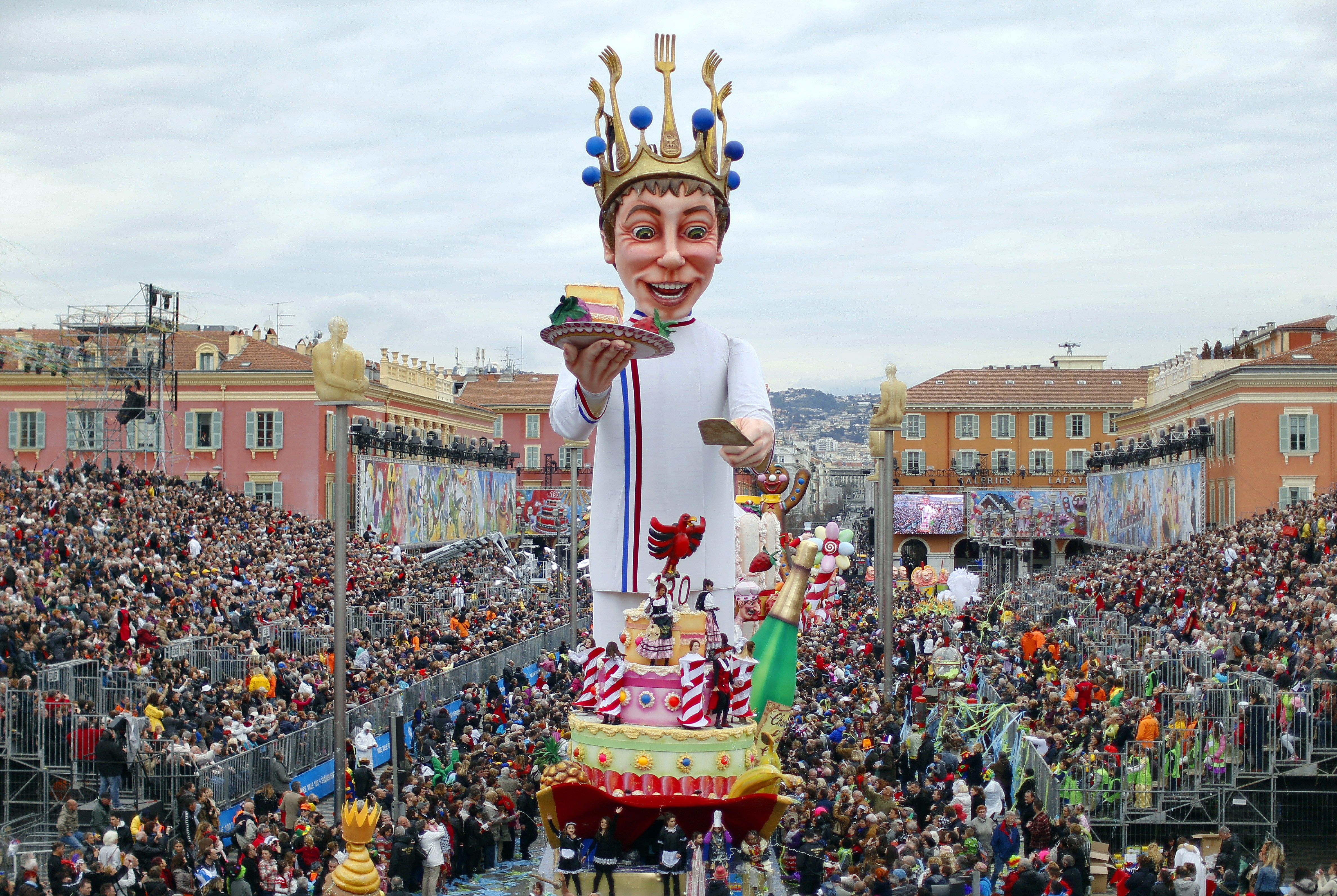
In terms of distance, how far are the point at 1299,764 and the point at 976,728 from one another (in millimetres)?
4091

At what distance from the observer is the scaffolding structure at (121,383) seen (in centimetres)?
3725

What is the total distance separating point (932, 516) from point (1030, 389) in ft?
35.2

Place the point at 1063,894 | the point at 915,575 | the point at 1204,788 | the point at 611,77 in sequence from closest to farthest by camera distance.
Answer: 1. the point at 1063,894
2. the point at 611,77
3. the point at 1204,788
4. the point at 915,575

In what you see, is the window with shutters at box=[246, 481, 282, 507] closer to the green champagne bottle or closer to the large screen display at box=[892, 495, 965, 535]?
the large screen display at box=[892, 495, 965, 535]

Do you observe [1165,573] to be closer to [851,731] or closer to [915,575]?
[915,575]

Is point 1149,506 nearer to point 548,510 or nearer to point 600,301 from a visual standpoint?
point 548,510

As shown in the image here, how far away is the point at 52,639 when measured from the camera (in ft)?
60.7

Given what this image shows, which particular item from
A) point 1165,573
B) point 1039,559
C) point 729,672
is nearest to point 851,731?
point 729,672

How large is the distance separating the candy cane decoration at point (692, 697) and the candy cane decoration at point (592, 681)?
2.53 feet

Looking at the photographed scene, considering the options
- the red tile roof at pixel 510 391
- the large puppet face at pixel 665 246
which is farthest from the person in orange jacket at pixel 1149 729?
the red tile roof at pixel 510 391

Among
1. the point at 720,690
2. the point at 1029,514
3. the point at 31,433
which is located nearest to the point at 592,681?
the point at 720,690

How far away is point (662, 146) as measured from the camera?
12828mm

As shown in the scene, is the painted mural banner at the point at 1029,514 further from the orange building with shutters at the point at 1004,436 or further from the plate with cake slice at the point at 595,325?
the plate with cake slice at the point at 595,325

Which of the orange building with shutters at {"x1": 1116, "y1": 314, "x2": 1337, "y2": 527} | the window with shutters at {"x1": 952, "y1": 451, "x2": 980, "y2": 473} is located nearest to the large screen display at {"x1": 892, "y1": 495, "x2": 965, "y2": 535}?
the window with shutters at {"x1": 952, "y1": 451, "x2": 980, "y2": 473}
